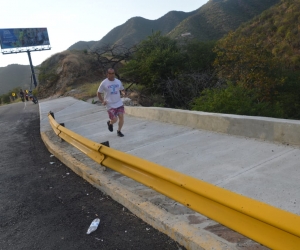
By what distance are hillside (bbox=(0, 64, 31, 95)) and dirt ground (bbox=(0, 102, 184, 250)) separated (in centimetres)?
12137

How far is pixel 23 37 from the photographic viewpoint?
54406mm

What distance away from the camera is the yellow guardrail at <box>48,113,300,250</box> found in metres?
2.38

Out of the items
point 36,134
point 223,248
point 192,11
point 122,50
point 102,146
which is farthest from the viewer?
point 192,11

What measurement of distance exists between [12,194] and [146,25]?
98.1 meters

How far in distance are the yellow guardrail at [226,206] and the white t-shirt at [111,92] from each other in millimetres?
3100

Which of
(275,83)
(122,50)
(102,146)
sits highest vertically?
(122,50)

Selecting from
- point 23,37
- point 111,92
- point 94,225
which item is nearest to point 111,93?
point 111,92

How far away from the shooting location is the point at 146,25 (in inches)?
3871

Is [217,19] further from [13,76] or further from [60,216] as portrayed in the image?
[13,76]

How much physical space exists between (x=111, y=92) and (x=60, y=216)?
380 centimetres

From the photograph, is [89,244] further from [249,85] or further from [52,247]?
[249,85]

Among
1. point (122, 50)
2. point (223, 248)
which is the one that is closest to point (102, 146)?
point (223, 248)

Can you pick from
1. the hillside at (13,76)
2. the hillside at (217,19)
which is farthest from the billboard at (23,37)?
the hillside at (13,76)

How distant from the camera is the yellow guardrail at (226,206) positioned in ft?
7.79
